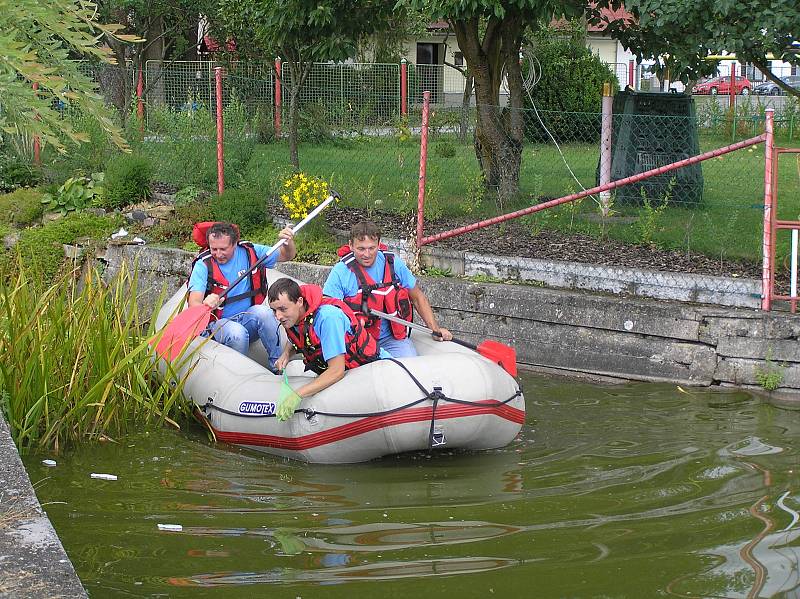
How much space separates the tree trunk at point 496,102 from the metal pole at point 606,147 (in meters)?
1.03

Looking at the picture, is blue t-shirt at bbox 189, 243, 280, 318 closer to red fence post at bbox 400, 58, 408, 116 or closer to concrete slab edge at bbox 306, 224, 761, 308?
concrete slab edge at bbox 306, 224, 761, 308

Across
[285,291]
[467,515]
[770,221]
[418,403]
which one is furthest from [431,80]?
[467,515]

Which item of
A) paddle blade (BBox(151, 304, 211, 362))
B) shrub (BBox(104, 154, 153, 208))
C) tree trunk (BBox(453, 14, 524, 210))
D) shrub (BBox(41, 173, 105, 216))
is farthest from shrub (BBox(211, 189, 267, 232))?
paddle blade (BBox(151, 304, 211, 362))

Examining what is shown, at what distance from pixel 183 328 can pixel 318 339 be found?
4.66ft

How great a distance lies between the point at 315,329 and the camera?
637 centimetres

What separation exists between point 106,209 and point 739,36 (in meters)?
7.54

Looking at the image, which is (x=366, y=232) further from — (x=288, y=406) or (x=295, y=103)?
(x=295, y=103)

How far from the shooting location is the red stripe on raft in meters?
6.20

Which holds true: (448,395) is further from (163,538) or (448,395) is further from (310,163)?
(310,163)

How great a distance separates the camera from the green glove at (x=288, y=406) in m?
Answer: 6.36

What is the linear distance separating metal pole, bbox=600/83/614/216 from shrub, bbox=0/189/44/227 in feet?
22.0

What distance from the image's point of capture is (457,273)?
9.60 m

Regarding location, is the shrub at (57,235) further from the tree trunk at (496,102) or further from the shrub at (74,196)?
the tree trunk at (496,102)

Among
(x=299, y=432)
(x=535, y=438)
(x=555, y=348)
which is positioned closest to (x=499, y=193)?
(x=555, y=348)
